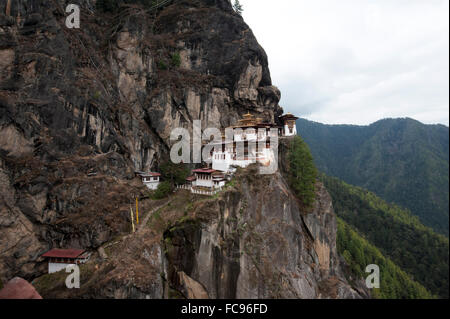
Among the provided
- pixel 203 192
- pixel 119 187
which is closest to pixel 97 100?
pixel 119 187

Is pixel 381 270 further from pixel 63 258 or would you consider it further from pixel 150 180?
pixel 63 258

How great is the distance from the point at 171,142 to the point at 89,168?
1368cm

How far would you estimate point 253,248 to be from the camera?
26406 mm

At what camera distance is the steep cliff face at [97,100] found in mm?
22953

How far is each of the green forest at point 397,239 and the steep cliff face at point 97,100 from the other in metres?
58.3

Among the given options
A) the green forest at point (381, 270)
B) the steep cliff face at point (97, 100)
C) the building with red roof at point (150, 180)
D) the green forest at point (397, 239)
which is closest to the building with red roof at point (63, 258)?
the steep cliff face at point (97, 100)

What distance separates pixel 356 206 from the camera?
114875 mm

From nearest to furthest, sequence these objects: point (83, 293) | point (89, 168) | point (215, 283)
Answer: point (83, 293) < point (215, 283) < point (89, 168)

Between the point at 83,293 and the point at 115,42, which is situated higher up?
the point at 115,42

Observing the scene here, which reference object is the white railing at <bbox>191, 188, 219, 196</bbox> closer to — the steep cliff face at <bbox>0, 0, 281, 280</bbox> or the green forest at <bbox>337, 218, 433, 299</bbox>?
the steep cliff face at <bbox>0, 0, 281, 280</bbox>

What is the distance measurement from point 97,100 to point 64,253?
19585 millimetres

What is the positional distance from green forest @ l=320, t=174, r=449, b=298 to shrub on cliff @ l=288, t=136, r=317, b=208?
37534 mm
